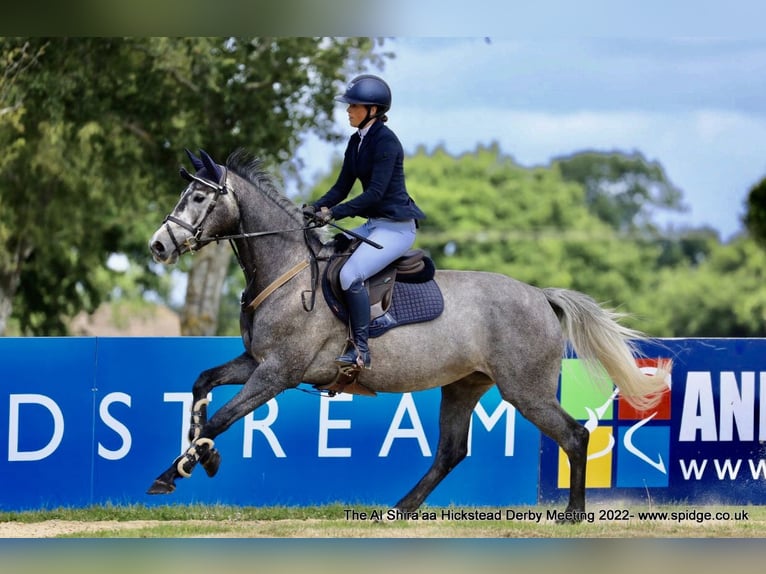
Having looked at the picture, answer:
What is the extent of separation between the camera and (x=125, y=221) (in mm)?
19266

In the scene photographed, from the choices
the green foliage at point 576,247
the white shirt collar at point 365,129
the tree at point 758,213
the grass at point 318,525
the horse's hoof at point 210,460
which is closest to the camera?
the horse's hoof at point 210,460

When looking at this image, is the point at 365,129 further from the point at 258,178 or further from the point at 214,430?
the point at 214,430

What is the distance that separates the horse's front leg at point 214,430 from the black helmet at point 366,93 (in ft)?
5.67

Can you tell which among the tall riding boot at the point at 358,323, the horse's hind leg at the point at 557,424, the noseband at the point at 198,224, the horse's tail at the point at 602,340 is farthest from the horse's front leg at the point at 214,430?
the horse's tail at the point at 602,340

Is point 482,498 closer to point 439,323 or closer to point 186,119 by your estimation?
point 439,323

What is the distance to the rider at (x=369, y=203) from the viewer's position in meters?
6.73

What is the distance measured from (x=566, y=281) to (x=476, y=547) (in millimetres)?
34495

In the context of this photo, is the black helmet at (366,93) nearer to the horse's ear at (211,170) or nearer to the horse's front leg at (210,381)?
the horse's ear at (211,170)

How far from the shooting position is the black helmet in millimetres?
6762

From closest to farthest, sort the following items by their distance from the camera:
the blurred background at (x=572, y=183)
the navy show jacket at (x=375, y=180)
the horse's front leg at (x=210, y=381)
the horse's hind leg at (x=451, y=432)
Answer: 1. the horse's front leg at (x=210, y=381)
2. the navy show jacket at (x=375, y=180)
3. the horse's hind leg at (x=451, y=432)
4. the blurred background at (x=572, y=183)

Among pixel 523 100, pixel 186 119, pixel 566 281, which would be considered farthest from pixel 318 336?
pixel 523 100

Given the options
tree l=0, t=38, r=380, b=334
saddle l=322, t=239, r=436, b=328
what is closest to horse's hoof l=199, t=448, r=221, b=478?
saddle l=322, t=239, r=436, b=328

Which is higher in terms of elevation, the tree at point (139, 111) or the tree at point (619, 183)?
the tree at point (619, 183)

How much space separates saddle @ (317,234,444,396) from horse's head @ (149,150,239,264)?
0.70m
